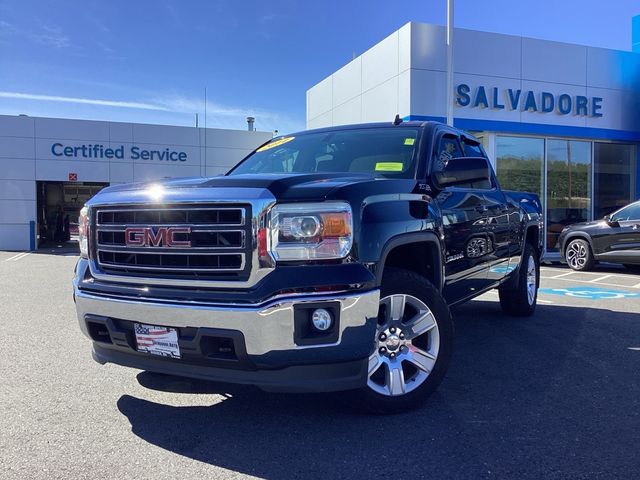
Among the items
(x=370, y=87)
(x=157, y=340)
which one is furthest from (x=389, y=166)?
(x=370, y=87)

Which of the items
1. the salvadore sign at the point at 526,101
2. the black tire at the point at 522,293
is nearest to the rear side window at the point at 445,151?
the black tire at the point at 522,293

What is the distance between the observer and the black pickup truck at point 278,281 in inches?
112

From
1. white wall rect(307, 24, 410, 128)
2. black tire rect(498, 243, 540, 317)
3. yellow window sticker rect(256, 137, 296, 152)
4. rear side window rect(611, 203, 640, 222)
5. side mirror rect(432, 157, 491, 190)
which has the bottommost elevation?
black tire rect(498, 243, 540, 317)

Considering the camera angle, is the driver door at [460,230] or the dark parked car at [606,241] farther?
the dark parked car at [606,241]

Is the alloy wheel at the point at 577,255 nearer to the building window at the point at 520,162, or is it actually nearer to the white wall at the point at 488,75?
the building window at the point at 520,162

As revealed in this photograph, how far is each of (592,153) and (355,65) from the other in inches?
289

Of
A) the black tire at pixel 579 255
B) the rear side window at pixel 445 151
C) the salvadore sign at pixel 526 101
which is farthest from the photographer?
the salvadore sign at pixel 526 101

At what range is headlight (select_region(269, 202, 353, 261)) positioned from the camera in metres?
2.88

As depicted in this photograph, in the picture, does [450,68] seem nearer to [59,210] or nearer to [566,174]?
[566,174]

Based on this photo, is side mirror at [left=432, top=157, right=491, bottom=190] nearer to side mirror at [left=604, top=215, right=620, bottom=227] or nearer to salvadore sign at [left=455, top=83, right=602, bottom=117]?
side mirror at [left=604, top=215, right=620, bottom=227]

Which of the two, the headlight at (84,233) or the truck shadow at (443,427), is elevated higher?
the headlight at (84,233)

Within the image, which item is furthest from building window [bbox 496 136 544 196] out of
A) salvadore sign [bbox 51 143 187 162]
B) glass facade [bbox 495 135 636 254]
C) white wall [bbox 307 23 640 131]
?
salvadore sign [bbox 51 143 187 162]

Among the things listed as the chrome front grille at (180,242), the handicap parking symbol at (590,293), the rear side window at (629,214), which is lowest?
the handicap parking symbol at (590,293)

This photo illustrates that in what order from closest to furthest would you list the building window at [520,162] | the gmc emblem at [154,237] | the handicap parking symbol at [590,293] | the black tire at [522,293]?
the gmc emblem at [154,237] < the black tire at [522,293] < the handicap parking symbol at [590,293] < the building window at [520,162]
